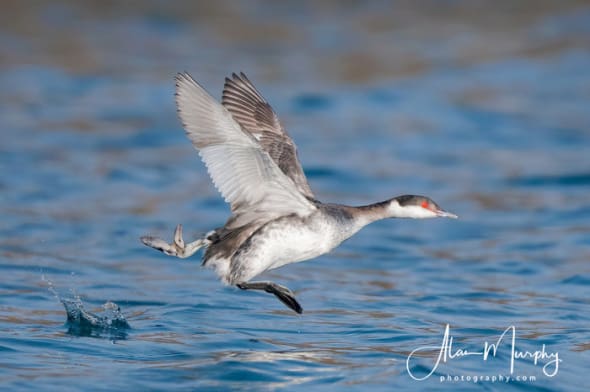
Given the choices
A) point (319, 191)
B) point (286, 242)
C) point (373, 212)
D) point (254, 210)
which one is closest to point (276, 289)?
point (286, 242)

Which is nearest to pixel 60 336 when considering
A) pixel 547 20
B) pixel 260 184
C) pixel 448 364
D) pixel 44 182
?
pixel 260 184

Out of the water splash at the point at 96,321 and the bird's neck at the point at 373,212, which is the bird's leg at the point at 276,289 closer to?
the bird's neck at the point at 373,212

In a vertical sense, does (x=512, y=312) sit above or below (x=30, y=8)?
below

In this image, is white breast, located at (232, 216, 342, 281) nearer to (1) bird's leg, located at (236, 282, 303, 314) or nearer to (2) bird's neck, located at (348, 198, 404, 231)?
(1) bird's leg, located at (236, 282, 303, 314)

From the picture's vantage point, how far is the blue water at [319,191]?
8.88 m

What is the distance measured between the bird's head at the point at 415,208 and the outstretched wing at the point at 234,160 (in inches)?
31.9

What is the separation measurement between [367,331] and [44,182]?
7557mm

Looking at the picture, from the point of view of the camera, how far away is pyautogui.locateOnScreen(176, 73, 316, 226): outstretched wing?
316 inches

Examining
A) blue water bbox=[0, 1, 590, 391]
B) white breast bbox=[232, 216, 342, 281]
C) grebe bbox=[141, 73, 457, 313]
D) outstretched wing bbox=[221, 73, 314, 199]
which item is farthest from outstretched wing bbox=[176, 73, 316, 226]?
blue water bbox=[0, 1, 590, 391]

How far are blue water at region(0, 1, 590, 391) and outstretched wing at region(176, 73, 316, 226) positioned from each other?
3.83ft

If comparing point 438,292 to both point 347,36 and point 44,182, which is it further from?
point 347,36

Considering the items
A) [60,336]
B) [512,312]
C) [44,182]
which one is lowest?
[60,336]

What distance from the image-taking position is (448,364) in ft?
28.6
